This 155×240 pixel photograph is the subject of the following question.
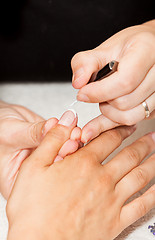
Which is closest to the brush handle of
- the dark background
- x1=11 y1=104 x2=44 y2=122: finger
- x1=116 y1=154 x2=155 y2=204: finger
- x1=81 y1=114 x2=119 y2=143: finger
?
x1=81 y1=114 x2=119 y2=143: finger

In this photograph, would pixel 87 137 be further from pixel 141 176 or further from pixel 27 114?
pixel 27 114

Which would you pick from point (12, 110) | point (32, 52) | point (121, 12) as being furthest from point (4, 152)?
point (121, 12)

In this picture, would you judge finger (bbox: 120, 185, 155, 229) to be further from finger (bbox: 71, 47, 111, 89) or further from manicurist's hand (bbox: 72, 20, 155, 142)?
finger (bbox: 71, 47, 111, 89)

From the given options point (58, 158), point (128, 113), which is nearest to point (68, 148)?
point (58, 158)

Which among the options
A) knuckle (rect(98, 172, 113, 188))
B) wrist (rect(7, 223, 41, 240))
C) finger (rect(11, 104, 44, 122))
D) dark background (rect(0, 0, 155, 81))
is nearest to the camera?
wrist (rect(7, 223, 41, 240))

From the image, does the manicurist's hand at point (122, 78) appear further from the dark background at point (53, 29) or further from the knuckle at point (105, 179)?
the dark background at point (53, 29)

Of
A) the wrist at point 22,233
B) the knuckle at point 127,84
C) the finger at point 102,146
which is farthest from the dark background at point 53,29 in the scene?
the wrist at point 22,233

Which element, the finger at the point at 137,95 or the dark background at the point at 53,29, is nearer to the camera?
the finger at the point at 137,95

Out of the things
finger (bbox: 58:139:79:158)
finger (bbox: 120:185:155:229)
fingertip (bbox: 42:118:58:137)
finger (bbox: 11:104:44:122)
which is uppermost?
fingertip (bbox: 42:118:58:137)

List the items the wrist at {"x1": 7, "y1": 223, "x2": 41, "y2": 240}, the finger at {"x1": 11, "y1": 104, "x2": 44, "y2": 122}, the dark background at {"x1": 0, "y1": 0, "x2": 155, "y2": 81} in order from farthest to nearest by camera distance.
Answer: the dark background at {"x1": 0, "y1": 0, "x2": 155, "y2": 81} → the finger at {"x1": 11, "y1": 104, "x2": 44, "y2": 122} → the wrist at {"x1": 7, "y1": 223, "x2": 41, "y2": 240}
